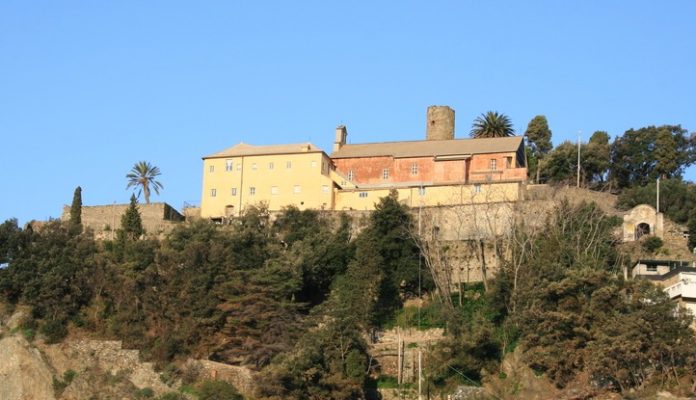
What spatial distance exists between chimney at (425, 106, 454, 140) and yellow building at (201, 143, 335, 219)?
29.4 ft

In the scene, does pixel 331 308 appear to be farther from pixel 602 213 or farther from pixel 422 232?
pixel 602 213

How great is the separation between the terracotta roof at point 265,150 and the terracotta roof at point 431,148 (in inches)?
103

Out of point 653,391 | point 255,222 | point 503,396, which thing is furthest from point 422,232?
point 653,391

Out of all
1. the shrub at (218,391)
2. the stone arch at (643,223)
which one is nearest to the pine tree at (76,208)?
the shrub at (218,391)

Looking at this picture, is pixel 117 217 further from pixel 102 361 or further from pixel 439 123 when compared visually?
pixel 439 123

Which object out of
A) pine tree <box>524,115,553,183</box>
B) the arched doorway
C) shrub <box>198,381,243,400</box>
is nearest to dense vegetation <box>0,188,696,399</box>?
the arched doorway

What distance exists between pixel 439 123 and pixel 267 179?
43.0 feet

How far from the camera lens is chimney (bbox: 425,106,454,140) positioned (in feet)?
260

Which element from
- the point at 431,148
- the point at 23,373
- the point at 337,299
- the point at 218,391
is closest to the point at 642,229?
the point at 431,148

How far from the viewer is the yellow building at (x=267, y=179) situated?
71.2 meters

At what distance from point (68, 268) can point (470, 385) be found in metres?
20.0

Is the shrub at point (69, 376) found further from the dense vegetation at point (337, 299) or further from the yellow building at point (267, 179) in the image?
the yellow building at point (267, 179)

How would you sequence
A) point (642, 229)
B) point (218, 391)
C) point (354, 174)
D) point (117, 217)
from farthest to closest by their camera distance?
point (354, 174) < point (117, 217) < point (642, 229) < point (218, 391)

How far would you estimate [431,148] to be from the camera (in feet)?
242
